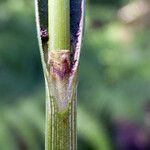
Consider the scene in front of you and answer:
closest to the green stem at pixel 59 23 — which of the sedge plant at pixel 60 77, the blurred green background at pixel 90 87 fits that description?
the sedge plant at pixel 60 77

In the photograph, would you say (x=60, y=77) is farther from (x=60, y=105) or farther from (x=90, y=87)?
(x=90, y=87)

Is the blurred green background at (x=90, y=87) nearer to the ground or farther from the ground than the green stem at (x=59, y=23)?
farther from the ground

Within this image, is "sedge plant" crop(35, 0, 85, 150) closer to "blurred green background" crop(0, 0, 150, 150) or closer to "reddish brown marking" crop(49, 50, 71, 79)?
"reddish brown marking" crop(49, 50, 71, 79)

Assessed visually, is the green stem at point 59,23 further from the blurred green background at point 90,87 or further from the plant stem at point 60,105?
the blurred green background at point 90,87

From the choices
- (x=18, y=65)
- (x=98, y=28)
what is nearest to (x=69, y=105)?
(x=18, y=65)

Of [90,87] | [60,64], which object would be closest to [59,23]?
[60,64]

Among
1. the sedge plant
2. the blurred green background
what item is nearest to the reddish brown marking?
the sedge plant
